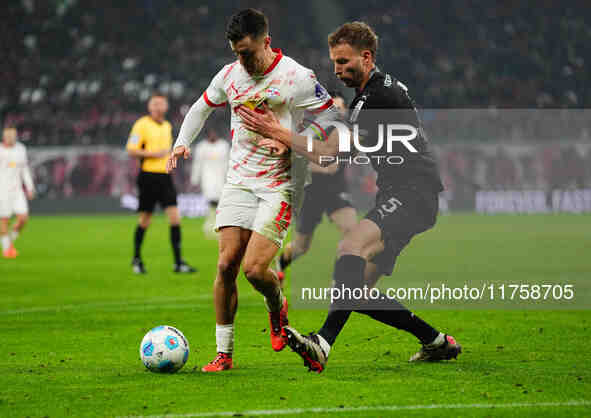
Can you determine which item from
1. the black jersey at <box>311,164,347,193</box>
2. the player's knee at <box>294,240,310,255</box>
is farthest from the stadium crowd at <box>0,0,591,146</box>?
the player's knee at <box>294,240,310,255</box>

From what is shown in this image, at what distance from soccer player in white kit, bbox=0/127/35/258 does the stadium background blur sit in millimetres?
11969

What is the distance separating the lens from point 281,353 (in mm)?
6238

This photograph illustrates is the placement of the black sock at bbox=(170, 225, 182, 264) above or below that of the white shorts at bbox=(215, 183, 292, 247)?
below

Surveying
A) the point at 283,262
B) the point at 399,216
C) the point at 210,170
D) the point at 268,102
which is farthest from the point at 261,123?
the point at 210,170

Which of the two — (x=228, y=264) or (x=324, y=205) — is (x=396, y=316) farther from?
(x=324, y=205)

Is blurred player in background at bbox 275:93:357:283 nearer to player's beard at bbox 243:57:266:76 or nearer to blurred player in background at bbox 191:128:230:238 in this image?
player's beard at bbox 243:57:266:76

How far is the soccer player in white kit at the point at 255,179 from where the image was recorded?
17.9ft

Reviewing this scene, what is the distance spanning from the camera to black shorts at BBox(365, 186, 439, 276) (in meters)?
5.37

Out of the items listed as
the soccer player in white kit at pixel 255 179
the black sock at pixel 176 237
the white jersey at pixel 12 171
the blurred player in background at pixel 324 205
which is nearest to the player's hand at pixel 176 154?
the soccer player in white kit at pixel 255 179

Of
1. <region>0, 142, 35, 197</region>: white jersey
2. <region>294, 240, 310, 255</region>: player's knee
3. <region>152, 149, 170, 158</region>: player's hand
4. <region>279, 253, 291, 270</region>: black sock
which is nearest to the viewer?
<region>294, 240, 310, 255</region>: player's knee

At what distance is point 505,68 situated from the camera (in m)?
29.5

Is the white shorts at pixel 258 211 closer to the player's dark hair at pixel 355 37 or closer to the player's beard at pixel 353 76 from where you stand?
the player's beard at pixel 353 76

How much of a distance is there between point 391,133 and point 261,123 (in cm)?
79

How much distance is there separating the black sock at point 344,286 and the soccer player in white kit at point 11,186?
10864 millimetres
